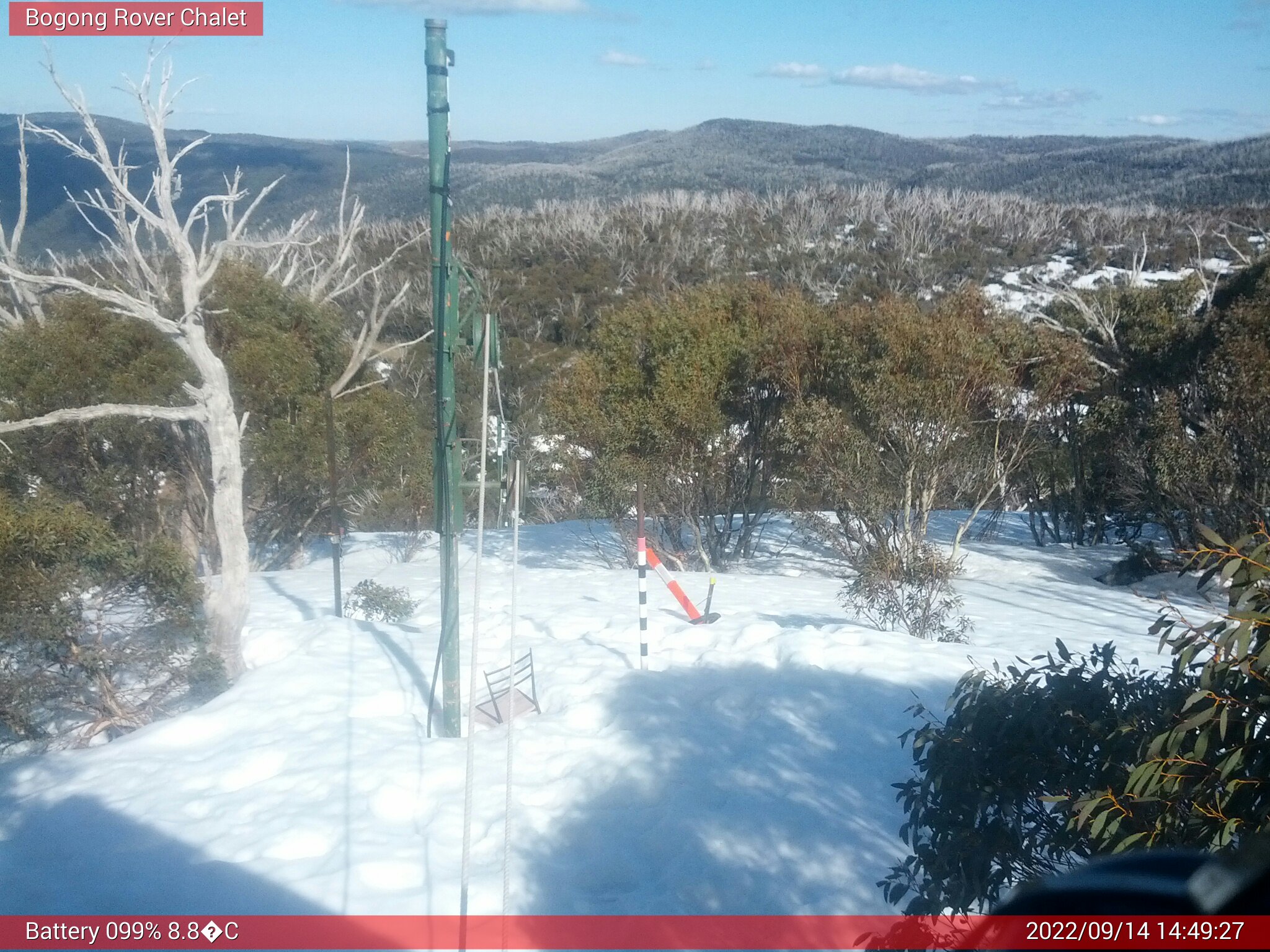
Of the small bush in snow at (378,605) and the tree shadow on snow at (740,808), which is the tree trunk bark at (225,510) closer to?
the small bush in snow at (378,605)

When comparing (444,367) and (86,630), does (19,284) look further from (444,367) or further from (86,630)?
(444,367)

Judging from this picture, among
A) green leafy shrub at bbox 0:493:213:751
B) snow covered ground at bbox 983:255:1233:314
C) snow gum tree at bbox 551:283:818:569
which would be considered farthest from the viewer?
snow covered ground at bbox 983:255:1233:314

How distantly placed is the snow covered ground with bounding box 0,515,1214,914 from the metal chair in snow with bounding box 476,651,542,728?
5.8 inches

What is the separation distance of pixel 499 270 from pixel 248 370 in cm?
2758

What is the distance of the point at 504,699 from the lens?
261 inches

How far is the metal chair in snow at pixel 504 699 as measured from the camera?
6.40m

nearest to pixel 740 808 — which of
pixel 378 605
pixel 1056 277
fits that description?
pixel 378 605

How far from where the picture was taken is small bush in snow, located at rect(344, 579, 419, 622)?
29.8 feet

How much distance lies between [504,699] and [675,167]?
73.5 m

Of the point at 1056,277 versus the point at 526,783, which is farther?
the point at 1056,277

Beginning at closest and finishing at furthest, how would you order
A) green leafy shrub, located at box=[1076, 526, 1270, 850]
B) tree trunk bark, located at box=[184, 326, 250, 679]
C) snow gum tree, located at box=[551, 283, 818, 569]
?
green leafy shrub, located at box=[1076, 526, 1270, 850], tree trunk bark, located at box=[184, 326, 250, 679], snow gum tree, located at box=[551, 283, 818, 569]

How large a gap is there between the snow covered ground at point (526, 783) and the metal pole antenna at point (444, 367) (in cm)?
60

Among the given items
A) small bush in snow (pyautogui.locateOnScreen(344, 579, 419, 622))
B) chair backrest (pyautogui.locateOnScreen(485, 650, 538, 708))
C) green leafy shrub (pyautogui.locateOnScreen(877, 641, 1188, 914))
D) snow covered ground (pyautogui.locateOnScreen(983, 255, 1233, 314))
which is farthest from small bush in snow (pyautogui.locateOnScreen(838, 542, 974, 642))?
snow covered ground (pyautogui.locateOnScreen(983, 255, 1233, 314))

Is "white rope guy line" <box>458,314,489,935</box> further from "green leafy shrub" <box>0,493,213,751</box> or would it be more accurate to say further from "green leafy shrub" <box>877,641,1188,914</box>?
"green leafy shrub" <box>0,493,213,751</box>
